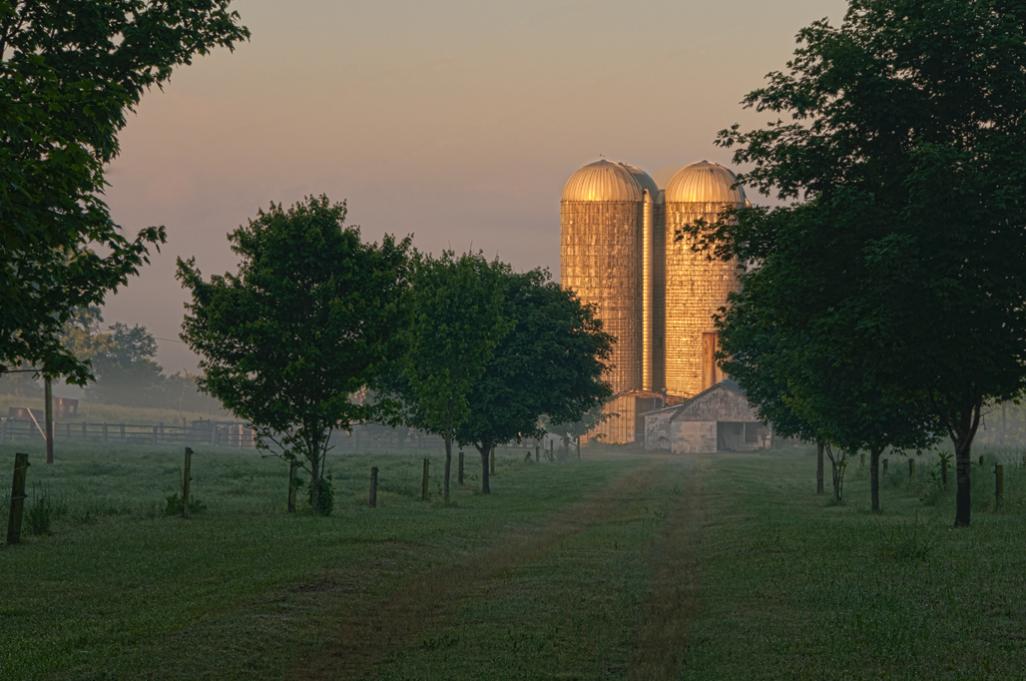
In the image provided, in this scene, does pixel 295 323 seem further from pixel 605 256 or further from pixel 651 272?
pixel 651 272

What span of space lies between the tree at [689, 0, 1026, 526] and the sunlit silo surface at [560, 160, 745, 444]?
114918 mm

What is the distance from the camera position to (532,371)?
63.6 m

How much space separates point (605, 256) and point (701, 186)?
13998 mm

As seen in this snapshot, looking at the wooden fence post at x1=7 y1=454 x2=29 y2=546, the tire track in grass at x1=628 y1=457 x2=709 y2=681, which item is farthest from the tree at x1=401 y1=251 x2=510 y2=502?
the wooden fence post at x1=7 y1=454 x2=29 y2=546

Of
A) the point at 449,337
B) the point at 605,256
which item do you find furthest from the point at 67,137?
the point at 605,256

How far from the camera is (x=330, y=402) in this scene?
39656mm

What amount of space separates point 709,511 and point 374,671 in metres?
29.4

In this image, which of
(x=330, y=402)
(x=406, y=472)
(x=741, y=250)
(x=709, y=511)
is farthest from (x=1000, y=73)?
(x=406, y=472)

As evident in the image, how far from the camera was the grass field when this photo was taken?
50.3 ft

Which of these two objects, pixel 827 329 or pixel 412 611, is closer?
pixel 412 611

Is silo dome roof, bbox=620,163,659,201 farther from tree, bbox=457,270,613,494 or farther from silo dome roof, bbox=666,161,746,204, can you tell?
tree, bbox=457,270,613,494

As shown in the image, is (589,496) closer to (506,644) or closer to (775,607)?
(775,607)

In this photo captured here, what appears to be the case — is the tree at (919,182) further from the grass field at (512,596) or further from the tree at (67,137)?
the tree at (67,137)

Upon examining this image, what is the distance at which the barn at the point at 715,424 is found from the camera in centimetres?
14088
